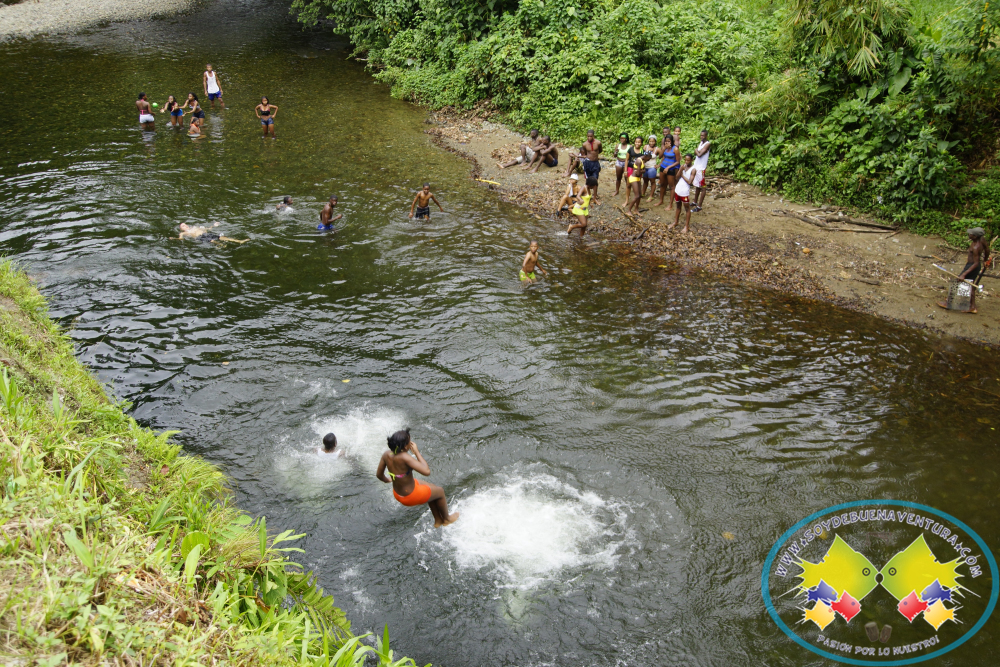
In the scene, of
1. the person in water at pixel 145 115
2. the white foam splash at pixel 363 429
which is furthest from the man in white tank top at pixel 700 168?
the person in water at pixel 145 115

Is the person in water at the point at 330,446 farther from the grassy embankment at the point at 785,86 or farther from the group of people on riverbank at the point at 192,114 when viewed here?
the group of people on riverbank at the point at 192,114

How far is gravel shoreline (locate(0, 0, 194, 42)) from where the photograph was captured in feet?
117

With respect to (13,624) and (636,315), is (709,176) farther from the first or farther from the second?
(13,624)

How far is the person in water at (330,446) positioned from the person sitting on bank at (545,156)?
1339 centimetres

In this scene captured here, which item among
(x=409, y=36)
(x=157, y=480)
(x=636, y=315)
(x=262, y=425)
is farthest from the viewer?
(x=409, y=36)

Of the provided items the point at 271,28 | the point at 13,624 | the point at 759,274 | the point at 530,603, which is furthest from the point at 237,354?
the point at 271,28

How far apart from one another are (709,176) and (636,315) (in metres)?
7.37

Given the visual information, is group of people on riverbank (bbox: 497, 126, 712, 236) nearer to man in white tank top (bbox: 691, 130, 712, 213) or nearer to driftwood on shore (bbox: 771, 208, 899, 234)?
man in white tank top (bbox: 691, 130, 712, 213)

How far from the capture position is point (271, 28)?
38594 millimetres

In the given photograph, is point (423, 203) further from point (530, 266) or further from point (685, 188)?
point (685, 188)

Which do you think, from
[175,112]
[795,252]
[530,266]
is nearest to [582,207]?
[530,266]

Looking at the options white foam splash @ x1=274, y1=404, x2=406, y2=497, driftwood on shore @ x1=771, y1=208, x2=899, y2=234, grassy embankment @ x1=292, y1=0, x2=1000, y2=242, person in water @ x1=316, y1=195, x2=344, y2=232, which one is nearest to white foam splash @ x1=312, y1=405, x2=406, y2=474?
white foam splash @ x1=274, y1=404, x2=406, y2=497

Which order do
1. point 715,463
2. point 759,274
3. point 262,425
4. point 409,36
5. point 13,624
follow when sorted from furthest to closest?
point 409,36 < point 759,274 < point 262,425 < point 715,463 < point 13,624

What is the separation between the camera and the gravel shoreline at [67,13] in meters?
35.7
